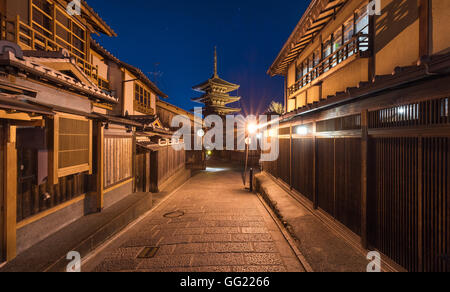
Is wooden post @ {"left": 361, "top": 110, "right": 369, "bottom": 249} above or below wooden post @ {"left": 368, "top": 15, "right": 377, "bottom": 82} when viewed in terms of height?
below

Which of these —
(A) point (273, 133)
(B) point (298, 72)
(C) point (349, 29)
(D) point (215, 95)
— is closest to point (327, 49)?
(C) point (349, 29)

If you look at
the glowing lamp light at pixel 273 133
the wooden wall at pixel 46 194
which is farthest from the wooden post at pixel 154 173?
the glowing lamp light at pixel 273 133

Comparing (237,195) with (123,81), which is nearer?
(237,195)

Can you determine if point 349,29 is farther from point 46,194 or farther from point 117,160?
point 46,194

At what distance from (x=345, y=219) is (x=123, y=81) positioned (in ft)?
51.6

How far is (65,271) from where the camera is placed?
4746 millimetres

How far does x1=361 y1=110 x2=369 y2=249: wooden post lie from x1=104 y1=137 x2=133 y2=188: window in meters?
9.26

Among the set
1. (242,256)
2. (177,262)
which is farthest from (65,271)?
(242,256)

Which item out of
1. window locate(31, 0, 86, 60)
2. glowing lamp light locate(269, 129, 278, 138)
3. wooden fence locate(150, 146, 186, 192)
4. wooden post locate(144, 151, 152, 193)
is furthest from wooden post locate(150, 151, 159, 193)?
glowing lamp light locate(269, 129, 278, 138)

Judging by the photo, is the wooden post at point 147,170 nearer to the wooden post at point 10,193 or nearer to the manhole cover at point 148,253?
the manhole cover at point 148,253

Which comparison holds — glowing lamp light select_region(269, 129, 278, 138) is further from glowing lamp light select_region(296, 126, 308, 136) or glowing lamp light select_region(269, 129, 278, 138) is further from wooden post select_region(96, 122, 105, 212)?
wooden post select_region(96, 122, 105, 212)

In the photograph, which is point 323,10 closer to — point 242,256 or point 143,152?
point 242,256

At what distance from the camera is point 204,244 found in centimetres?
632

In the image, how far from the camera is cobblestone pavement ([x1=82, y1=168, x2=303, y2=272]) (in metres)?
5.18
